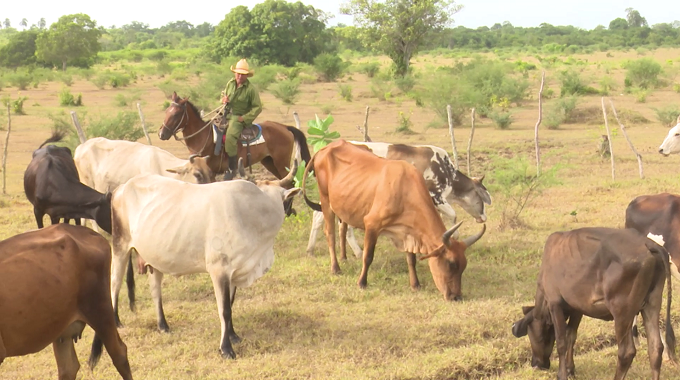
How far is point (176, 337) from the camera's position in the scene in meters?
6.92

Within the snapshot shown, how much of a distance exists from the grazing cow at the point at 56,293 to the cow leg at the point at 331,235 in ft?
12.7

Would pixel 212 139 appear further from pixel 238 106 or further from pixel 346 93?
pixel 346 93

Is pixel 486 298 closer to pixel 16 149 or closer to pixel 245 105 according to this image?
pixel 245 105

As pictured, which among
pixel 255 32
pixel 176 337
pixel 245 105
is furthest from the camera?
pixel 255 32

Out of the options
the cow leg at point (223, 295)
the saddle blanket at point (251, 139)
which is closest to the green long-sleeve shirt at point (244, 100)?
→ the saddle blanket at point (251, 139)

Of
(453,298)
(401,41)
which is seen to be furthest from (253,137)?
(401,41)

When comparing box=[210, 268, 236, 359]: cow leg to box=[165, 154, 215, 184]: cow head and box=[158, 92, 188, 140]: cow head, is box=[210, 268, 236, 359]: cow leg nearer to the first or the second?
box=[165, 154, 215, 184]: cow head

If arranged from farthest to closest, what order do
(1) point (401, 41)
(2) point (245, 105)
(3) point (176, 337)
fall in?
(1) point (401, 41) < (2) point (245, 105) < (3) point (176, 337)

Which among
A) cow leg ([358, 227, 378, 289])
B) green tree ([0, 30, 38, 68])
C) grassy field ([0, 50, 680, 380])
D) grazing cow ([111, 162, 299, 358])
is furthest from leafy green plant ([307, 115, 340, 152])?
green tree ([0, 30, 38, 68])

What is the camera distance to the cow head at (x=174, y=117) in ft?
37.3

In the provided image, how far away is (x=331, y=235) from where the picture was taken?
9.06m

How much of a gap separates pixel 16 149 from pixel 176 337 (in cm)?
1200

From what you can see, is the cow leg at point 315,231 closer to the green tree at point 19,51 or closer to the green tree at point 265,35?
the green tree at point 265,35


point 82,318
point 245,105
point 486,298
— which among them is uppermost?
point 245,105
